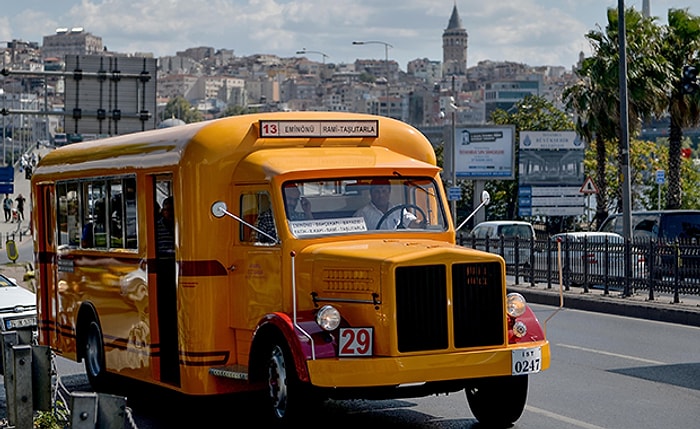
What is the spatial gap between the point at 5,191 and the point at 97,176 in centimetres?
4792

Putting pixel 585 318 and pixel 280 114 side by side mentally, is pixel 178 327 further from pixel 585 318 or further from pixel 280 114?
pixel 585 318

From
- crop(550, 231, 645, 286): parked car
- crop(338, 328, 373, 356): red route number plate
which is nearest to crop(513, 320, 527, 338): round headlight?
crop(338, 328, 373, 356): red route number plate

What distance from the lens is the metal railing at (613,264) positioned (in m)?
22.8

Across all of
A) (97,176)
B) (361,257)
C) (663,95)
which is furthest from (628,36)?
(361,257)

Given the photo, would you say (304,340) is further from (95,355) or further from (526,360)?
(95,355)

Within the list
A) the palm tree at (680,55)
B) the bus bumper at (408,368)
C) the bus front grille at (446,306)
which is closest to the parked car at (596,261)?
the bus front grille at (446,306)

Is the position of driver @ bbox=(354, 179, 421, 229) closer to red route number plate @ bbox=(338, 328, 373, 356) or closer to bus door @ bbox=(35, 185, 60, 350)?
red route number plate @ bbox=(338, 328, 373, 356)

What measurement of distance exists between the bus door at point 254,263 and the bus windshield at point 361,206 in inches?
9.7

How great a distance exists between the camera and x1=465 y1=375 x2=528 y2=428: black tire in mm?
10778

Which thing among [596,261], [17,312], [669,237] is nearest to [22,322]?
[17,312]

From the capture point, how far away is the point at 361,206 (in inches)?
438

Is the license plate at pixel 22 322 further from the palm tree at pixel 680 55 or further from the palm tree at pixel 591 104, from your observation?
the palm tree at pixel 591 104

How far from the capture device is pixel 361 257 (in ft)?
33.0

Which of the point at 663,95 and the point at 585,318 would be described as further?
the point at 663,95
